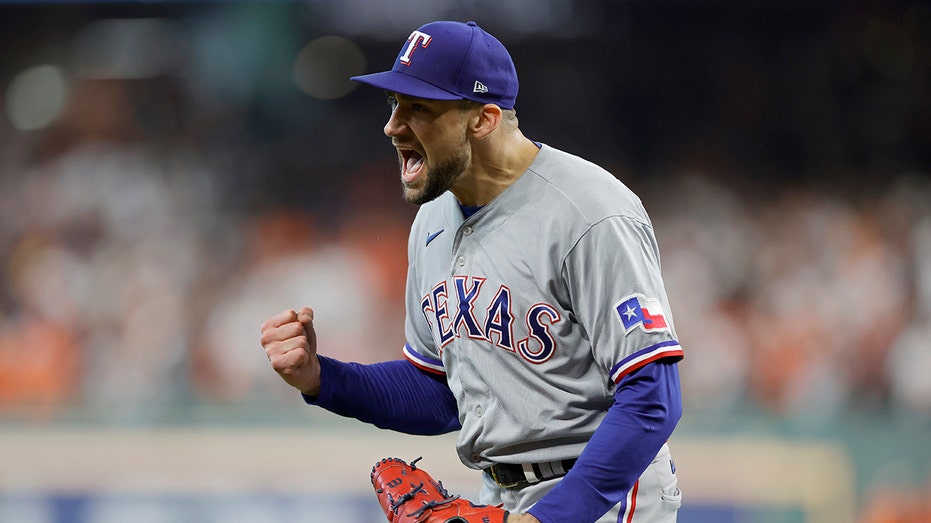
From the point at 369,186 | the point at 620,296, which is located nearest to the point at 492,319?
the point at 620,296

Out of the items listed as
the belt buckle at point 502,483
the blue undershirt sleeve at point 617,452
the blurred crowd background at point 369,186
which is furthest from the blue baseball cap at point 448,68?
the blurred crowd background at point 369,186

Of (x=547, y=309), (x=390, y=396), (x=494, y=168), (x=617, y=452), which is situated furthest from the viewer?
(x=390, y=396)

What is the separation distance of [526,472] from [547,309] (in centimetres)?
30

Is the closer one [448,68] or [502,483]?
[448,68]

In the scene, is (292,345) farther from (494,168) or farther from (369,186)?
(369,186)

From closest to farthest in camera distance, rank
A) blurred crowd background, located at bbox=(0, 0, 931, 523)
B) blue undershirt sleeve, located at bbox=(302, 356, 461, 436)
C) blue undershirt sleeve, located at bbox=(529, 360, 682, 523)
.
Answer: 1. blue undershirt sleeve, located at bbox=(529, 360, 682, 523)
2. blue undershirt sleeve, located at bbox=(302, 356, 461, 436)
3. blurred crowd background, located at bbox=(0, 0, 931, 523)

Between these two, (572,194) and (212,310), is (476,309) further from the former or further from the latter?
(212,310)

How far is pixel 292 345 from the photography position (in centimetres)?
177

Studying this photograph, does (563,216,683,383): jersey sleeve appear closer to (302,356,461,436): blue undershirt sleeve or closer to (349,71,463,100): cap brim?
(349,71,463,100): cap brim

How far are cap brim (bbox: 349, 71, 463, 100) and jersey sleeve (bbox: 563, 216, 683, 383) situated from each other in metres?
0.32

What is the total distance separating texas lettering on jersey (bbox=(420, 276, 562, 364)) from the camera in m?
1.65

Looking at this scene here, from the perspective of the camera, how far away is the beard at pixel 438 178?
1.69 metres

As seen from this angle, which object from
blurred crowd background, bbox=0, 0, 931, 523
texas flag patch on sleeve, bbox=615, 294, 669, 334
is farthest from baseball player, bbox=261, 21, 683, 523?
blurred crowd background, bbox=0, 0, 931, 523

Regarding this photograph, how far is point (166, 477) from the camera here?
16.8 ft
